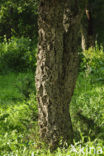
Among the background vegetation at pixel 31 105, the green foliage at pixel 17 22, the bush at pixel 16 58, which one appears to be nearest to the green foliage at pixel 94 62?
the background vegetation at pixel 31 105

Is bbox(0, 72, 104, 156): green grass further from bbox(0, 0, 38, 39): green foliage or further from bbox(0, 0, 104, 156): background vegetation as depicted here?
bbox(0, 0, 38, 39): green foliage

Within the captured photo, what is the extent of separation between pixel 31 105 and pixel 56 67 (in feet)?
5.44

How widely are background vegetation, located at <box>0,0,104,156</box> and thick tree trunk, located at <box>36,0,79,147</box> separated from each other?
29 centimetres

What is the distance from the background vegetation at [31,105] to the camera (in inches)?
140

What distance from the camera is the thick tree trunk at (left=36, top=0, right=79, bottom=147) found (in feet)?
10.4

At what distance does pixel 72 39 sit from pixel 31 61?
603cm

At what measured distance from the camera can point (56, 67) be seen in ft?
10.9

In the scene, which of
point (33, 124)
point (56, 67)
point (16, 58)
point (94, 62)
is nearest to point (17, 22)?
point (16, 58)

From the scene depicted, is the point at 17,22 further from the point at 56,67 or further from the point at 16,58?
the point at 56,67

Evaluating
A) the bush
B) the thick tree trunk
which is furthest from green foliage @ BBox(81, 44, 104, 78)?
the thick tree trunk

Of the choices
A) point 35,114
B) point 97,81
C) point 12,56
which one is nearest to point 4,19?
point 12,56

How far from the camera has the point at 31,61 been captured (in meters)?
9.47

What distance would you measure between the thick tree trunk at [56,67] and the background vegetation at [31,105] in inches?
11.6

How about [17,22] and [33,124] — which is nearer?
[33,124]
